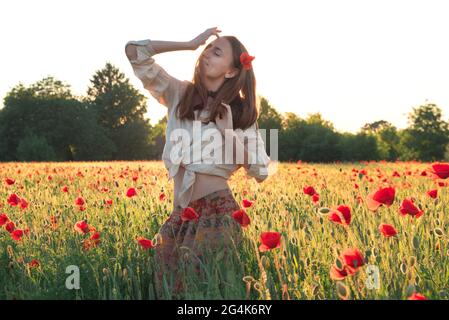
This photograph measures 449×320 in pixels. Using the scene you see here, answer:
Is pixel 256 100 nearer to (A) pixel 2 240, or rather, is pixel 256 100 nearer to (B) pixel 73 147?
(A) pixel 2 240

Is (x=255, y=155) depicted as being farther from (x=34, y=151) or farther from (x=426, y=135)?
(x=426, y=135)

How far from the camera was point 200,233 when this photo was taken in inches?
119

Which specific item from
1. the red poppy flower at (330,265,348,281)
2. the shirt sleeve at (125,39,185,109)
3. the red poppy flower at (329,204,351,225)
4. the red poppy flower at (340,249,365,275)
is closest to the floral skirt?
the shirt sleeve at (125,39,185,109)

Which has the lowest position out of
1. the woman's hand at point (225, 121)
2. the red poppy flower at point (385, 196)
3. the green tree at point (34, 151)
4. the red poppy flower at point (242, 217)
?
the red poppy flower at point (242, 217)

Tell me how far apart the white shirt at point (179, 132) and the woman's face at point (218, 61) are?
0.54 feet

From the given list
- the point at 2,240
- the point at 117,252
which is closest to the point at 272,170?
the point at 117,252

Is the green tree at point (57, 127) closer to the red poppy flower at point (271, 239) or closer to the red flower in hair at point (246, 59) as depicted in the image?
the red flower in hair at point (246, 59)

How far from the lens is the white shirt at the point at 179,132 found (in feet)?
10.2

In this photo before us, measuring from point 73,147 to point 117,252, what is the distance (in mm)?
44063

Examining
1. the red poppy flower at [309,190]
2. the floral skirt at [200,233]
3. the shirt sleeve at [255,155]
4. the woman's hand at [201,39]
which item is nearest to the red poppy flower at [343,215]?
the floral skirt at [200,233]

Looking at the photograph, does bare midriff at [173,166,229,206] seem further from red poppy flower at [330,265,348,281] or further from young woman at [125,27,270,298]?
red poppy flower at [330,265,348,281]

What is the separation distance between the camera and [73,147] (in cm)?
4591

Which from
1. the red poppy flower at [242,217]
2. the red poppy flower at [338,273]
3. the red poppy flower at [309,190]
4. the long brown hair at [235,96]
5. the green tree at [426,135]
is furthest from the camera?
the green tree at [426,135]
